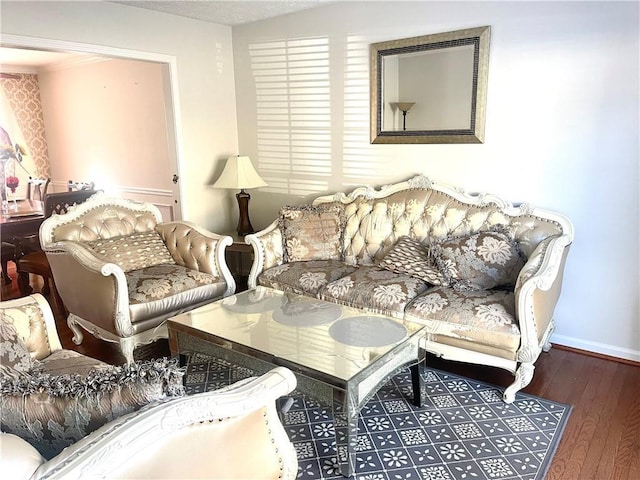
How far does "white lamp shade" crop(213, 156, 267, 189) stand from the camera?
4090 mm

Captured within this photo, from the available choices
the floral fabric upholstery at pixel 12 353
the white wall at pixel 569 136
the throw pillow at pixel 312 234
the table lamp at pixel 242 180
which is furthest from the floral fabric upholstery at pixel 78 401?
the table lamp at pixel 242 180

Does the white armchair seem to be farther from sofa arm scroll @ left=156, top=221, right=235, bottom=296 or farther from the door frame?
the door frame

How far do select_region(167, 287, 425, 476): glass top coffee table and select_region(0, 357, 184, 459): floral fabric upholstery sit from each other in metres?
A: 0.92

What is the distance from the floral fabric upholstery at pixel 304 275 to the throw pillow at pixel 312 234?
7 cm

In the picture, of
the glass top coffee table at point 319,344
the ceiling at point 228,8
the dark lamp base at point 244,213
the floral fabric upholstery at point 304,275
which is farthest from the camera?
the dark lamp base at point 244,213

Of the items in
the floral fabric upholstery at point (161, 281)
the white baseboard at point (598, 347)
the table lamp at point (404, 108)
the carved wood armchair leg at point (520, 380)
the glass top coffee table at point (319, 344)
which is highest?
the table lamp at point (404, 108)

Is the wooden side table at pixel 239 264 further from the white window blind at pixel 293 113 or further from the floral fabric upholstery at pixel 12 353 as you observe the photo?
the floral fabric upholstery at pixel 12 353

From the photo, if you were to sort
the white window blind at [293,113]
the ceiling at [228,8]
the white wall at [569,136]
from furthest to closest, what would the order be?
1. the white window blind at [293,113]
2. the ceiling at [228,8]
3. the white wall at [569,136]

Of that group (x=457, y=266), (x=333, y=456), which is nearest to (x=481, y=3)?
(x=457, y=266)

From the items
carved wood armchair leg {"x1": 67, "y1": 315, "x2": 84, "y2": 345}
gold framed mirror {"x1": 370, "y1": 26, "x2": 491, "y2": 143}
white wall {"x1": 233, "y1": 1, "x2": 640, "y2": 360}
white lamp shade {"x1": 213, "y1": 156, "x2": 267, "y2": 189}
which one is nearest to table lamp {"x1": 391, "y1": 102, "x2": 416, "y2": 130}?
gold framed mirror {"x1": 370, "y1": 26, "x2": 491, "y2": 143}

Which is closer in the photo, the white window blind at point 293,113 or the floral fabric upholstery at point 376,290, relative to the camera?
the floral fabric upholstery at point 376,290

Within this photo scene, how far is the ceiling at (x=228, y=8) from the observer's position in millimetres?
3631

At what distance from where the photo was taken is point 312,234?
11.4 ft

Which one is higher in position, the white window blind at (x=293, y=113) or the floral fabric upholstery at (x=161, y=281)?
the white window blind at (x=293, y=113)
